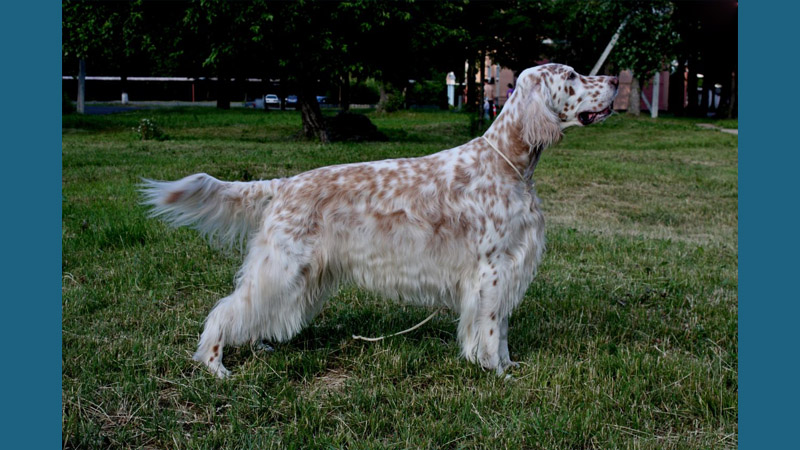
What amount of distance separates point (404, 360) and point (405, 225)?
77 cm

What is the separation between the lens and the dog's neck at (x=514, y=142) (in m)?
4.37

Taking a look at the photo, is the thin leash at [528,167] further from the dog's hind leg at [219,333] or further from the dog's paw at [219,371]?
the dog's paw at [219,371]

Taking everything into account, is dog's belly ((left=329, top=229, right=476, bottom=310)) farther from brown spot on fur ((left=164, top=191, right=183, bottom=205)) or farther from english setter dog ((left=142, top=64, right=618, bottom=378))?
brown spot on fur ((left=164, top=191, right=183, bottom=205))

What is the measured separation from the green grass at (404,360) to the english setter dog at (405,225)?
303 millimetres

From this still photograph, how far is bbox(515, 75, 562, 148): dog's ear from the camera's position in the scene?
4.30m

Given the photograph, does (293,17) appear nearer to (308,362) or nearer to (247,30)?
(247,30)

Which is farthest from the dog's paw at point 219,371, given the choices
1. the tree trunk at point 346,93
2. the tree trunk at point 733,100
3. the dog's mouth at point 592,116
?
the tree trunk at point 733,100

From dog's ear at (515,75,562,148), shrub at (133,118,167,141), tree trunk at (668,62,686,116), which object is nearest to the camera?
dog's ear at (515,75,562,148)

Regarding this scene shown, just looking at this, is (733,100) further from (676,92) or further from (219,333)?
(219,333)

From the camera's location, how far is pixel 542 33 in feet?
115

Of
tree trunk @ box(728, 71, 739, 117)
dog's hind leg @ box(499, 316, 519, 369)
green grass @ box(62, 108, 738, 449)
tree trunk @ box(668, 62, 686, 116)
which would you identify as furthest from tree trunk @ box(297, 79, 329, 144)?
tree trunk @ box(668, 62, 686, 116)

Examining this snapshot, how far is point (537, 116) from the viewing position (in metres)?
4.31

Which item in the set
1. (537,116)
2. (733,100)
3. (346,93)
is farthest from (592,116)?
(346,93)

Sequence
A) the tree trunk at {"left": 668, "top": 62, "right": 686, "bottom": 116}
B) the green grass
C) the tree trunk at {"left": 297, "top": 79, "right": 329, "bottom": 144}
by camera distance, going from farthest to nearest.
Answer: the tree trunk at {"left": 668, "top": 62, "right": 686, "bottom": 116}, the tree trunk at {"left": 297, "top": 79, "right": 329, "bottom": 144}, the green grass
